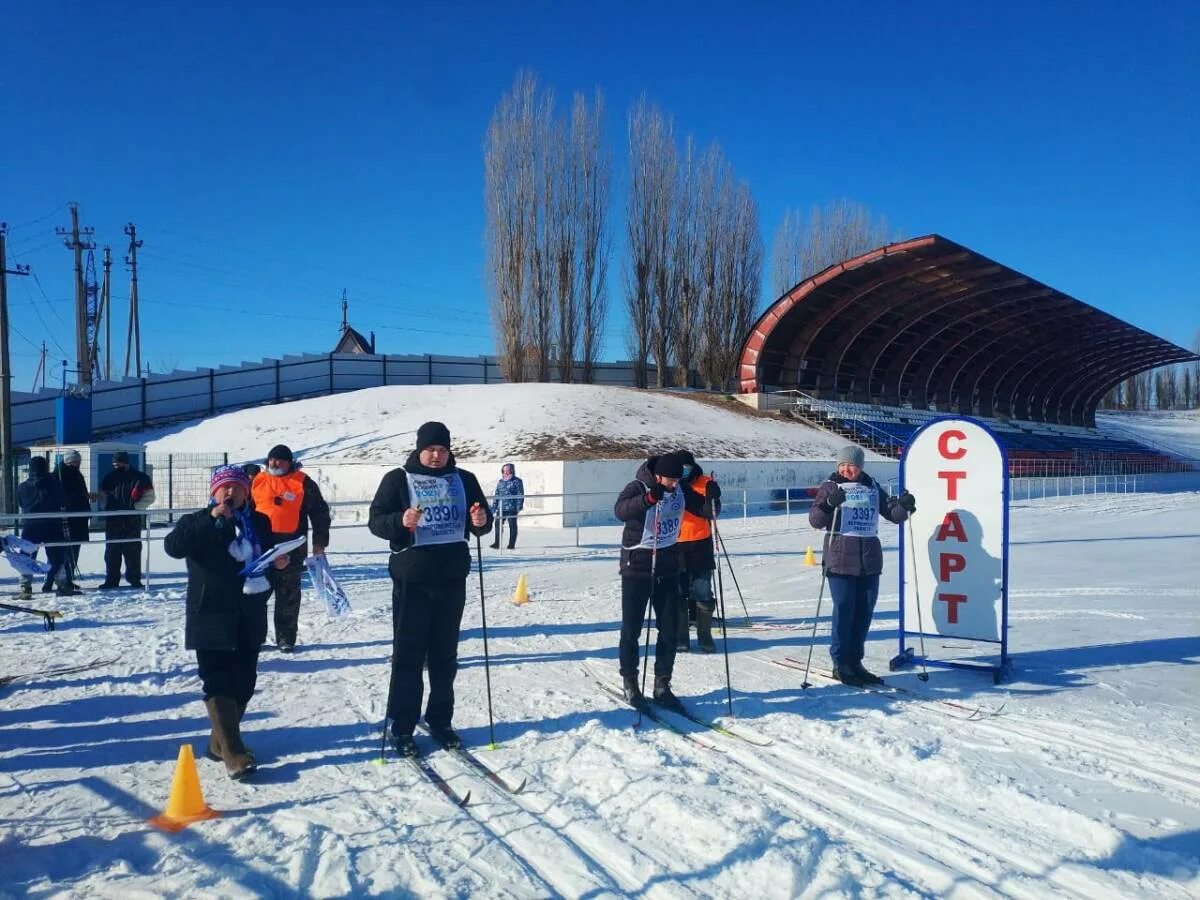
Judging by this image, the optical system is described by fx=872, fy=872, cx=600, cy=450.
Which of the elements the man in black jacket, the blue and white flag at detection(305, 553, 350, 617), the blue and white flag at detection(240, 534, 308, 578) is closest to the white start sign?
the blue and white flag at detection(305, 553, 350, 617)

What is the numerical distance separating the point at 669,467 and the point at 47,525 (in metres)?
8.41

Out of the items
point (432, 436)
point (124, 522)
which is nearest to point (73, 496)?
point (124, 522)

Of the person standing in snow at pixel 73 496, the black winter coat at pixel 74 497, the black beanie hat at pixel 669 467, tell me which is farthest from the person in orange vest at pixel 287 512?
the black winter coat at pixel 74 497

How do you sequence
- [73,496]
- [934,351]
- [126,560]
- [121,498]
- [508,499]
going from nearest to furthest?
[73,496]
[126,560]
[121,498]
[508,499]
[934,351]

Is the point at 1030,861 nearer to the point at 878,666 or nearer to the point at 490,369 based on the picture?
the point at 878,666

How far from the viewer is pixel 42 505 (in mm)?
10688

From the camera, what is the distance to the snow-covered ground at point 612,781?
3.71 m

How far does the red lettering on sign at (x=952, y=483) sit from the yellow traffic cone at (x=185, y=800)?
19.5 ft

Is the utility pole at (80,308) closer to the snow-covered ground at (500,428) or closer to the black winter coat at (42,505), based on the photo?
the snow-covered ground at (500,428)

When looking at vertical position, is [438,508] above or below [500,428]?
below

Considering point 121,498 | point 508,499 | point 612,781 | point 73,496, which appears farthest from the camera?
point 508,499

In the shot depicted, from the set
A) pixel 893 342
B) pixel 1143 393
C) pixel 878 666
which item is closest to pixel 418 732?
pixel 878 666

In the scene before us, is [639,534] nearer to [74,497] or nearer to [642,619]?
[642,619]

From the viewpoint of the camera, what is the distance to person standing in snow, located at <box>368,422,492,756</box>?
5.21m
